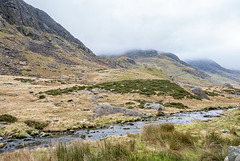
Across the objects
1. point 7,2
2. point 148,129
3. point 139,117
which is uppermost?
point 7,2

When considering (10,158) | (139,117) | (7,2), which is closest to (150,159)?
(10,158)

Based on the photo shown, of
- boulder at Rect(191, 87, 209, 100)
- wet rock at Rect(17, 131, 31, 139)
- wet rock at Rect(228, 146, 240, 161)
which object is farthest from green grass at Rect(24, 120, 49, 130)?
boulder at Rect(191, 87, 209, 100)

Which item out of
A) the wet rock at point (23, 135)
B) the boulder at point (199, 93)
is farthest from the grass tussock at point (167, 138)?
the boulder at point (199, 93)

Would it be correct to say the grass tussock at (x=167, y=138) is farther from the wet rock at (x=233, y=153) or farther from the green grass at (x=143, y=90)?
the green grass at (x=143, y=90)

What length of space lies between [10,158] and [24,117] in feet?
47.8

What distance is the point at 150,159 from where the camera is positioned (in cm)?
575

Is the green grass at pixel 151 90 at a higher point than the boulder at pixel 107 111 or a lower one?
higher

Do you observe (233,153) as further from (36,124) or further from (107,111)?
(107,111)

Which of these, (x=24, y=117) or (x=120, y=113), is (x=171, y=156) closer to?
(x=120, y=113)

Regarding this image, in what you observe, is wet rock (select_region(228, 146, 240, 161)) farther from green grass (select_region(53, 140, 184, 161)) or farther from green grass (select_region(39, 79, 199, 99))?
green grass (select_region(39, 79, 199, 99))

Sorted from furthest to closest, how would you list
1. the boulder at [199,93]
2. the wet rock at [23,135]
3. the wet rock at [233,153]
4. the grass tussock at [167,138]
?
the boulder at [199,93]
the wet rock at [23,135]
the grass tussock at [167,138]
the wet rock at [233,153]

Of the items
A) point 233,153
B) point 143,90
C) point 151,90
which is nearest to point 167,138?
point 233,153

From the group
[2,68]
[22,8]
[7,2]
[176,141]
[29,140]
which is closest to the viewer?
[176,141]

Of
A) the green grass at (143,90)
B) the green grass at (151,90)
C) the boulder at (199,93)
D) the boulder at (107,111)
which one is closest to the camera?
the boulder at (107,111)
